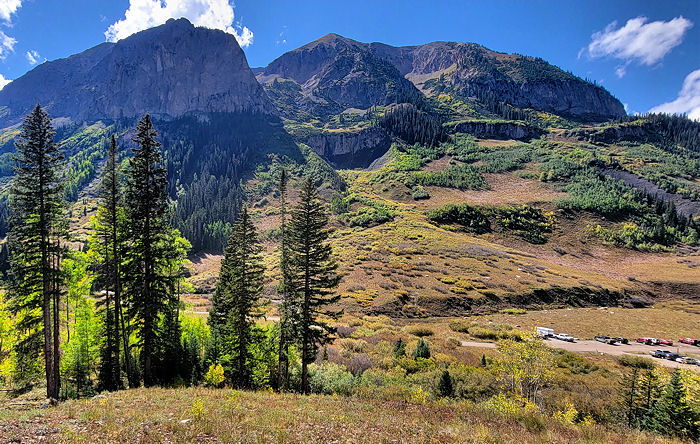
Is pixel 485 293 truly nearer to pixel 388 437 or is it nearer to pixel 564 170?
pixel 388 437

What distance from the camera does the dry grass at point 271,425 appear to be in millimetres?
7996

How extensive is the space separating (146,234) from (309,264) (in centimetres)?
999

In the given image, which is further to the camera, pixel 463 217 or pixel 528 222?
pixel 463 217

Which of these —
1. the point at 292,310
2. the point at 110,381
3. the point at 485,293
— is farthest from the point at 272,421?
the point at 485,293

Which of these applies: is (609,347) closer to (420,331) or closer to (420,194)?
(420,331)

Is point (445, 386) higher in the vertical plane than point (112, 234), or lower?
lower

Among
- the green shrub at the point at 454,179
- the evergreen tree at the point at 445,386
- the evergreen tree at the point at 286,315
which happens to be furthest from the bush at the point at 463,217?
the evergreen tree at the point at 286,315

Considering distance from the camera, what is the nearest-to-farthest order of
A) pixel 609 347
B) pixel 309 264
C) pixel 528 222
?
1. pixel 309 264
2. pixel 609 347
3. pixel 528 222

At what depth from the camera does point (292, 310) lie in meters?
20.7

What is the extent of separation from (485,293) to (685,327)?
26518 mm

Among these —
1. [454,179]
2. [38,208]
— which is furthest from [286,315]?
[454,179]

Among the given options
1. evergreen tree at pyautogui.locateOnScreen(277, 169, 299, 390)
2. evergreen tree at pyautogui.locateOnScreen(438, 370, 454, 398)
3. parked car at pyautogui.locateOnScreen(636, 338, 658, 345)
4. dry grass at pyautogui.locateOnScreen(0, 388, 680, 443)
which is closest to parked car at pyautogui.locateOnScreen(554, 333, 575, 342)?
parked car at pyautogui.locateOnScreen(636, 338, 658, 345)

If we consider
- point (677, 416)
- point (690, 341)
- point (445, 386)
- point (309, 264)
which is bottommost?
point (690, 341)

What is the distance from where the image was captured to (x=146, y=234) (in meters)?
18.2
